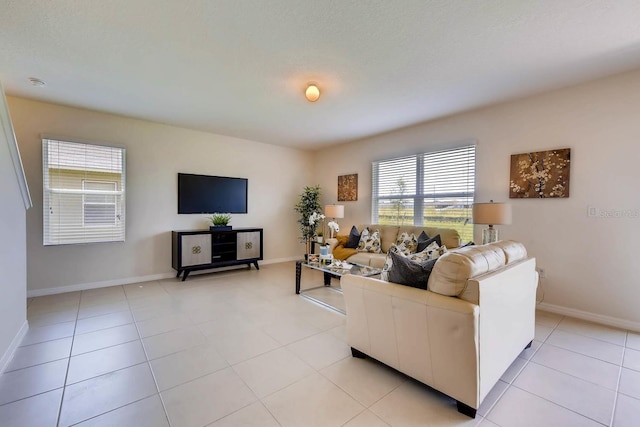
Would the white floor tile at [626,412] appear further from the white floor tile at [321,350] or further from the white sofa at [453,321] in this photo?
the white floor tile at [321,350]

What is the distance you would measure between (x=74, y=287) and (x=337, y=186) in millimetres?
4733

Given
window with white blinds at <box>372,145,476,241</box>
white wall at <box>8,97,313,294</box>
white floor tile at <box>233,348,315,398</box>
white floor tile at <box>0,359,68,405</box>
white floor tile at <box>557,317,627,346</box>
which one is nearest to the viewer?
white floor tile at <box>0,359,68,405</box>

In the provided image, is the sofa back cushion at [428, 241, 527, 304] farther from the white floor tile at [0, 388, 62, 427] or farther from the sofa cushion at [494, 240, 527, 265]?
the white floor tile at [0, 388, 62, 427]

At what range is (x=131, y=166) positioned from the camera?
4305 mm

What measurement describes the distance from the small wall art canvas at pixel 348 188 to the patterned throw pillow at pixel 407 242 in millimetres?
1612

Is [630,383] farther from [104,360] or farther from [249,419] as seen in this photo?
[104,360]

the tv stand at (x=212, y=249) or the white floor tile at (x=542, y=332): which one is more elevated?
the tv stand at (x=212, y=249)

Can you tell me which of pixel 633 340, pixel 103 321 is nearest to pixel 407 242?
pixel 633 340

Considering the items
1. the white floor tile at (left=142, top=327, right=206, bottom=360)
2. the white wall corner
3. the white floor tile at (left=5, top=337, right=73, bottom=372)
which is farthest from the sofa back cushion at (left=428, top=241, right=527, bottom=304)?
the white wall corner

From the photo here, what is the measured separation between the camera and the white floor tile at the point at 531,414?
5.06 feet

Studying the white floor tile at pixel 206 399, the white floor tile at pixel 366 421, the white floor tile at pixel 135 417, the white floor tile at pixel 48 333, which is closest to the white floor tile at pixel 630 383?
the white floor tile at pixel 366 421

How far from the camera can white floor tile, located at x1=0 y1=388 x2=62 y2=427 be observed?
1.52 meters

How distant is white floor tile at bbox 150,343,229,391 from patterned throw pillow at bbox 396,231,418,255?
281 cm

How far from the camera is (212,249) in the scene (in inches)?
185
